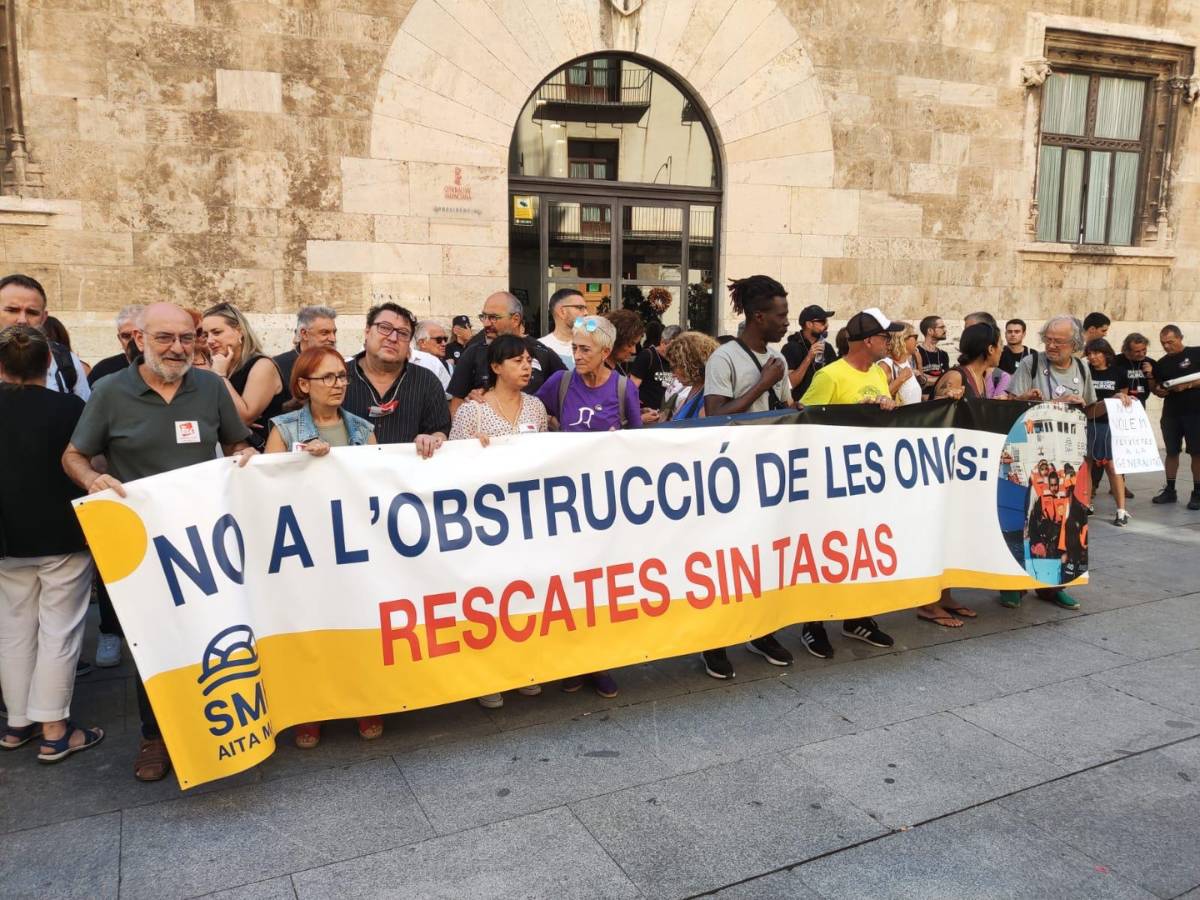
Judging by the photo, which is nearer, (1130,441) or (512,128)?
(1130,441)

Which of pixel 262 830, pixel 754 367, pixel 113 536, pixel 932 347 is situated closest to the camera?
pixel 262 830

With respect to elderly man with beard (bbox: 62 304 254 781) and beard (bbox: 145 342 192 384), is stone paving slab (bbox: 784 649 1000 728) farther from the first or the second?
beard (bbox: 145 342 192 384)

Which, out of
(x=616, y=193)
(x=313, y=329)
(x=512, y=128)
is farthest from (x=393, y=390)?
(x=616, y=193)

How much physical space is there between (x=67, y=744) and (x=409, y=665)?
4.80 ft

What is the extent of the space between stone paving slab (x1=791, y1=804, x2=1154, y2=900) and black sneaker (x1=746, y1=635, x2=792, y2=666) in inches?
60.2

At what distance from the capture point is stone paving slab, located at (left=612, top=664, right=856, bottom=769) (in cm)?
362

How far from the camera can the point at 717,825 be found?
3.05 metres

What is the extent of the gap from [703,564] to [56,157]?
23.7 ft

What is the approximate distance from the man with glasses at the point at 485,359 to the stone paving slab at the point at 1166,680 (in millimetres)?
3499

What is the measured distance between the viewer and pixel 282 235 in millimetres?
8477

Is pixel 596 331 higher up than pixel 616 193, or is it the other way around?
pixel 616 193

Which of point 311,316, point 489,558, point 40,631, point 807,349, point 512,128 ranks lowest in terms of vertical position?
point 40,631

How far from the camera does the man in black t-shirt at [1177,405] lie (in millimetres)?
9070

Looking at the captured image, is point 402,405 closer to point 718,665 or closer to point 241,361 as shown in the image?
point 241,361
